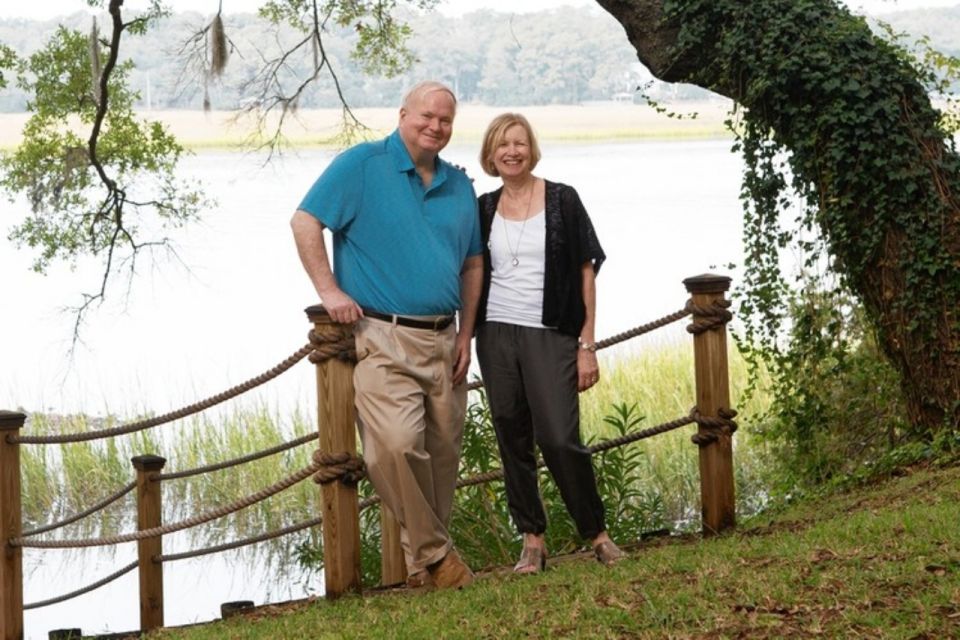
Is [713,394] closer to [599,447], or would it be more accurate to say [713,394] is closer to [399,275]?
[599,447]

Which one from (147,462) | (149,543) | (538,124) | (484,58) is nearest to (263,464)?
(149,543)

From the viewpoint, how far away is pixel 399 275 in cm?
583

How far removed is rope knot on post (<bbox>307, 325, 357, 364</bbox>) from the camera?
5.97 m

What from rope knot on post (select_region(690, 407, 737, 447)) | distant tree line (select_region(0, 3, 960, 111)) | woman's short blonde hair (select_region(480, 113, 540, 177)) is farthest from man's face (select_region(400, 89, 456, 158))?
distant tree line (select_region(0, 3, 960, 111))

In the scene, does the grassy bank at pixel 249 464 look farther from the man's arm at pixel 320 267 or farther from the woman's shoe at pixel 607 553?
the man's arm at pixel 320 267

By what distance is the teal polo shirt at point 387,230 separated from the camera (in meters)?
5.79

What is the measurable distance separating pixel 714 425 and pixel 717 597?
2.11m

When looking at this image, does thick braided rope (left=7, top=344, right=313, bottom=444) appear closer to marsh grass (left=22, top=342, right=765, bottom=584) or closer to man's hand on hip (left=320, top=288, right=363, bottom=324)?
man's hand on hip (left=320, top=288, right=363, bottom=324)

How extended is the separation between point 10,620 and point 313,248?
8.40 ft

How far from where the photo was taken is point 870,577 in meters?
5.16

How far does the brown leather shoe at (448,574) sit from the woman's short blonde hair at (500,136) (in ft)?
4.90

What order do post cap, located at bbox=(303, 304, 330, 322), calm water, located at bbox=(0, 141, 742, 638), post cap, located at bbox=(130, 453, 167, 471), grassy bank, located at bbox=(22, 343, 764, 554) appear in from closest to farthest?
1. post cap, located at bbox=(303, 304, 330, 322)
2. post cap, located at bbox=(130, 453, 167, 471)
3. grassy bank, located at bbox=(22, 343, 764, 554)
4. calm water, located at bbox=(0, 141, 742, 638)

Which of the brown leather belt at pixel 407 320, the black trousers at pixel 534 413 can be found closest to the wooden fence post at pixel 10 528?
the brown leather belt at pixel 407 320

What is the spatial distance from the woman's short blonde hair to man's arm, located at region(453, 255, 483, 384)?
37cm
